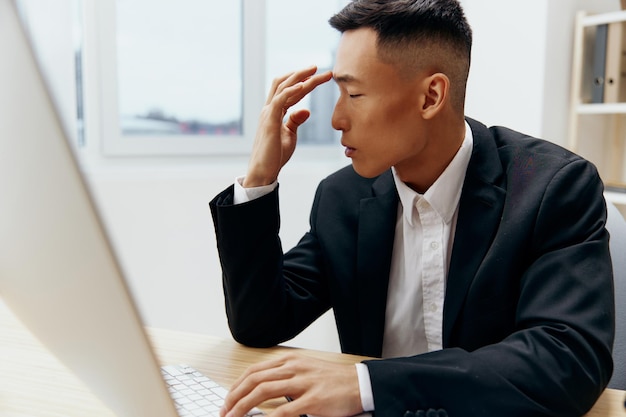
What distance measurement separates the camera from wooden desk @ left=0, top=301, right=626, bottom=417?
2.11 ft

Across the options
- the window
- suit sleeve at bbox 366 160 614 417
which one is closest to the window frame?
the window

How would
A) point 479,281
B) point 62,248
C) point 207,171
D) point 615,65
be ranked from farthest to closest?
point 207,171, point 615,65, point 479,281, point 62,248

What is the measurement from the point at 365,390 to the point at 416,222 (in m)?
0.50

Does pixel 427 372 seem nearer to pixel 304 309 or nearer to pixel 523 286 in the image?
pixel 523 286

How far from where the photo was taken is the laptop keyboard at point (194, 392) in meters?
0.73

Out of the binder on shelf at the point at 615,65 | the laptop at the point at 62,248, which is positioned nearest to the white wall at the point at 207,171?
the binder on shelf at the point at 615,65

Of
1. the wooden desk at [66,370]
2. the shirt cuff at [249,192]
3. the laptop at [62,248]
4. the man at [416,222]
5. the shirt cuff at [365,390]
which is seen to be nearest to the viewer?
the laptop at [62,248]

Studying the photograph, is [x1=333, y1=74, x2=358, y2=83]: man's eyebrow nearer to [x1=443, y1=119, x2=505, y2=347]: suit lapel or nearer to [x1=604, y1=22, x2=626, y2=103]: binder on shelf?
[x1=443, y1=119, x2=505, y2=347]: suit lapel

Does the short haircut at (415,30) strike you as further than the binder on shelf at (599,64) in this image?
No

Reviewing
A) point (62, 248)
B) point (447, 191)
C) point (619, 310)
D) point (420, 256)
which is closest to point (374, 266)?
point (420, 256)

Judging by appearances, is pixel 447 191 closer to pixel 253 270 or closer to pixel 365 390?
pixel 253 270

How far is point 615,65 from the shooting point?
6.91ft

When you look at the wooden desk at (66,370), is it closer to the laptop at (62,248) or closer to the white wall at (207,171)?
the laptop at (62,248)

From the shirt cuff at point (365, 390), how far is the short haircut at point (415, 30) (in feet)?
1.96
